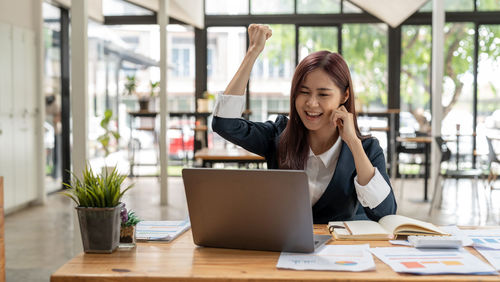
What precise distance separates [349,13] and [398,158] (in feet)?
9.28

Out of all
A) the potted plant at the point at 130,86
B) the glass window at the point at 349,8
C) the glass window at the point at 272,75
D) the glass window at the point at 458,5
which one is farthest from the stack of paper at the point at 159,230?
the glass window at the point at 458,5

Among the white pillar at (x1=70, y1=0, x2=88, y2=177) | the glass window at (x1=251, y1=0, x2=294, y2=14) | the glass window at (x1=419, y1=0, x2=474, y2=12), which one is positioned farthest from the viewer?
the glass window at (x1=251, y1=0, x2=294, y2=14)

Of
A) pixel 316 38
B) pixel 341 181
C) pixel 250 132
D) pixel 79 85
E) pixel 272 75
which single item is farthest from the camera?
pixel 272 75

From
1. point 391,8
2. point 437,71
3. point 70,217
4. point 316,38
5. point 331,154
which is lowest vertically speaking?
point 70,217

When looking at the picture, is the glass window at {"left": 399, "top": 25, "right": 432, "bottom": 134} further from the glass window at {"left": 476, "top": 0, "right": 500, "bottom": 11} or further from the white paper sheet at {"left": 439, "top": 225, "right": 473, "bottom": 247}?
the white paper sheet at {"left": 439, "top": 225, "right": 473, "bottom": 247}

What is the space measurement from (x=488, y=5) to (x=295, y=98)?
9.91m

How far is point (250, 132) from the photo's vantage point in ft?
8.23

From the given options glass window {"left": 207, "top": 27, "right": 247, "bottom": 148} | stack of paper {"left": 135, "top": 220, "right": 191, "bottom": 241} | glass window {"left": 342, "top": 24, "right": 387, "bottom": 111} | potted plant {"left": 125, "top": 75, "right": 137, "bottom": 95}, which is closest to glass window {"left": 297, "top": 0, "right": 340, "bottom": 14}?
glass window {"left": 342, "top": 24, "right": 387, "bottom": 111}

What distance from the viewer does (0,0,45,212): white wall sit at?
712 centimetres

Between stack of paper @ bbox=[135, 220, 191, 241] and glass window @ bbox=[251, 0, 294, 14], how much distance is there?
9.65m

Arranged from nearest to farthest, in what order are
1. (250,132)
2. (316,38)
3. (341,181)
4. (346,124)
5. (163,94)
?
(346,124)
(341,181)
(250,132)
(163,94)
(316,38)

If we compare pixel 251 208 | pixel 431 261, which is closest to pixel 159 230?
pixel 251 208

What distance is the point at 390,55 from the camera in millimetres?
11414

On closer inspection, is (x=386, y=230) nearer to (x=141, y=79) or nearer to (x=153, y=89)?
(x=153, y=89)
